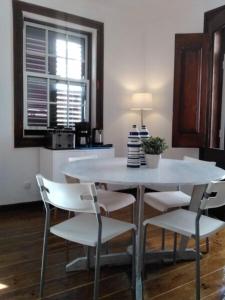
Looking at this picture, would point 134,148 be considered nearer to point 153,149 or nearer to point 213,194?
point 153,149

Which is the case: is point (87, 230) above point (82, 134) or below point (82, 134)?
below

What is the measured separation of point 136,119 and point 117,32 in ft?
4.25

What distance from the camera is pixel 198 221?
1.70 m

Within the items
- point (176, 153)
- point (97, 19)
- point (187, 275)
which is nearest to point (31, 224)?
point (187, 275)

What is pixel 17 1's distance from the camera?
344 cm

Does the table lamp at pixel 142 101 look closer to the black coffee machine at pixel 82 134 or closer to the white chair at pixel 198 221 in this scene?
the black coffee machine at pixel 82 134

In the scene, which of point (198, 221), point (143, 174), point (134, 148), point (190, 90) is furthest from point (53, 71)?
point (198, 221)

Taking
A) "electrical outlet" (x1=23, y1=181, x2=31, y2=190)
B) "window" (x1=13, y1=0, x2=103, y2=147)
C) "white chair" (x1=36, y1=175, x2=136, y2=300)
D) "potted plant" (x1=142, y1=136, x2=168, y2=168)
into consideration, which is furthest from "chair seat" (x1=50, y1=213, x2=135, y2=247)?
"window" (x1=13, y1=0, x2=103, y2=147)

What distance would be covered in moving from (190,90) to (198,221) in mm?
2375

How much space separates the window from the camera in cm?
358

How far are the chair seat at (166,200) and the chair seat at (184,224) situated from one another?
0.26 meters

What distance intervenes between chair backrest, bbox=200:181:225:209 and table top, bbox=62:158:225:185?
9cm

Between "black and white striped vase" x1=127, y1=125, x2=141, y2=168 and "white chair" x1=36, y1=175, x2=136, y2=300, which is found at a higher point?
"black and white striped vase" x1=127, y1=125, x2=141, y2=168

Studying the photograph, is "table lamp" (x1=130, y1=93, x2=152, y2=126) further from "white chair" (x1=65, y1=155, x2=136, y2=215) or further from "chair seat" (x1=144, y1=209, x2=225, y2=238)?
"chair seat" (x1=144, y1=209, x2=225, y2=238)
